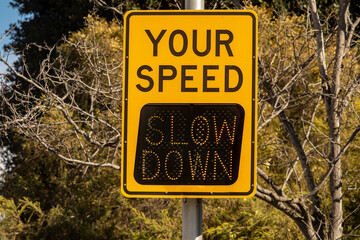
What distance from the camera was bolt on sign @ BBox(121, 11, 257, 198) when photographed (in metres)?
3.09

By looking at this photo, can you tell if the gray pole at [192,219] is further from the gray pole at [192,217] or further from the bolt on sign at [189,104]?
the bolt on sign at [189,104]

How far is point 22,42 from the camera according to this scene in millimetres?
21625

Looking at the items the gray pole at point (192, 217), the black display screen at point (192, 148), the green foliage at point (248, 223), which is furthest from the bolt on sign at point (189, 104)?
the green foliage at point (248, 223)

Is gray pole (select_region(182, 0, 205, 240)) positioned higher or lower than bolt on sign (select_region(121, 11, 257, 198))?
lower

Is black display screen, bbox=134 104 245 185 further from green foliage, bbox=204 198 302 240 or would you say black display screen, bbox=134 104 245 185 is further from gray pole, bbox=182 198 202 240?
green foliage, bbox=204 198 302 240

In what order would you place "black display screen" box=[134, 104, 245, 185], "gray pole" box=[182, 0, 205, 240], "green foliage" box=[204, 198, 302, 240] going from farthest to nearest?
"green foliage" box=[204, 198, 302, 240], "gray pole" box=[182, 0, 205, 240], "black display screen" box=[134, 104, 245, 185]

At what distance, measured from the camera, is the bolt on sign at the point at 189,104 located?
3.09 meters

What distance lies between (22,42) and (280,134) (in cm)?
1250

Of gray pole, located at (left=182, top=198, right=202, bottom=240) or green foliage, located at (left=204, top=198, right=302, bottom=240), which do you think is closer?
gray pole, located at (left=182, top=198, right=202, bottom=240)

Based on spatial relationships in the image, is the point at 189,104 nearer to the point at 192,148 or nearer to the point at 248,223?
the point at 192,148

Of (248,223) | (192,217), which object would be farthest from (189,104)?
(248,223)

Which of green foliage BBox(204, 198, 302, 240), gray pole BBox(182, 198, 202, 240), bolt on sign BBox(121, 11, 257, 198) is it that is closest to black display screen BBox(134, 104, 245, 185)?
bolt on sign BBox(121, 11, 257, 198)

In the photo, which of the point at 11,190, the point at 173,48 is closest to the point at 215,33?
the point at 173,48

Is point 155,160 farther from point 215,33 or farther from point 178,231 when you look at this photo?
point 178,231
